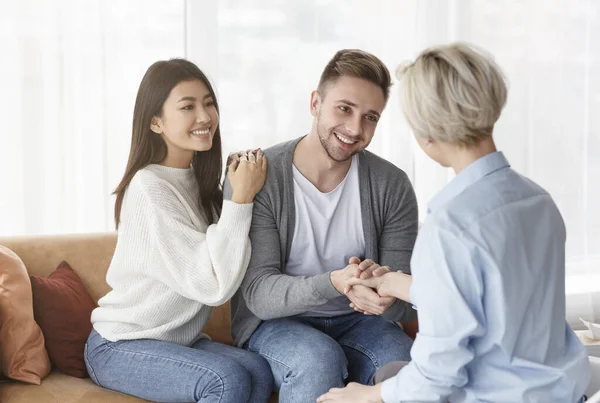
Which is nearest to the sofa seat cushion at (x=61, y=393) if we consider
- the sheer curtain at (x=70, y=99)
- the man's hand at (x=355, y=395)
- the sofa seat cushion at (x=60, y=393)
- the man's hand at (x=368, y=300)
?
the sofa seat cushion at (x=60, y=393)

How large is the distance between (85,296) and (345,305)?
2.78ft

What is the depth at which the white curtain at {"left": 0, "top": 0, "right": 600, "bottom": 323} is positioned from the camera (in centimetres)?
331

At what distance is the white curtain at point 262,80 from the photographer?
130 inches

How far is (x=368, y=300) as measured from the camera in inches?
84.3

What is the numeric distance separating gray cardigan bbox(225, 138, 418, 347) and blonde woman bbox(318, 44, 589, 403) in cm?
67

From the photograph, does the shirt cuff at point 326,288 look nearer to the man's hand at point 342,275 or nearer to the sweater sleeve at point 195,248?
the man's hand at point 342,275

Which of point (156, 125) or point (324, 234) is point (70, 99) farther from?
point (324, 234)

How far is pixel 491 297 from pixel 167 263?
104 centimetres

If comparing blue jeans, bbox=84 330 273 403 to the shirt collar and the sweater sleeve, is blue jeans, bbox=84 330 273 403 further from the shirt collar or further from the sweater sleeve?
the shirt collar

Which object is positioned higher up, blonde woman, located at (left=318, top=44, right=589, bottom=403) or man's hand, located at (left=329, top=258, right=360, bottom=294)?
blonde woman, located at (left=318, top=44, right=589, bottom=403)

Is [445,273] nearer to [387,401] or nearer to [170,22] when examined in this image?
[387,401]

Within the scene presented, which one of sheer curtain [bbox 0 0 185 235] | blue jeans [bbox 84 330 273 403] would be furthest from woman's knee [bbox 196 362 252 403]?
sheer curtain [bbox 0 0 185 235]

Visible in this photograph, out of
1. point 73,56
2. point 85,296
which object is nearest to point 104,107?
point 73,56

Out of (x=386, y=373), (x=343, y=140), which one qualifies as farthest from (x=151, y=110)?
(x=386, y=373)
